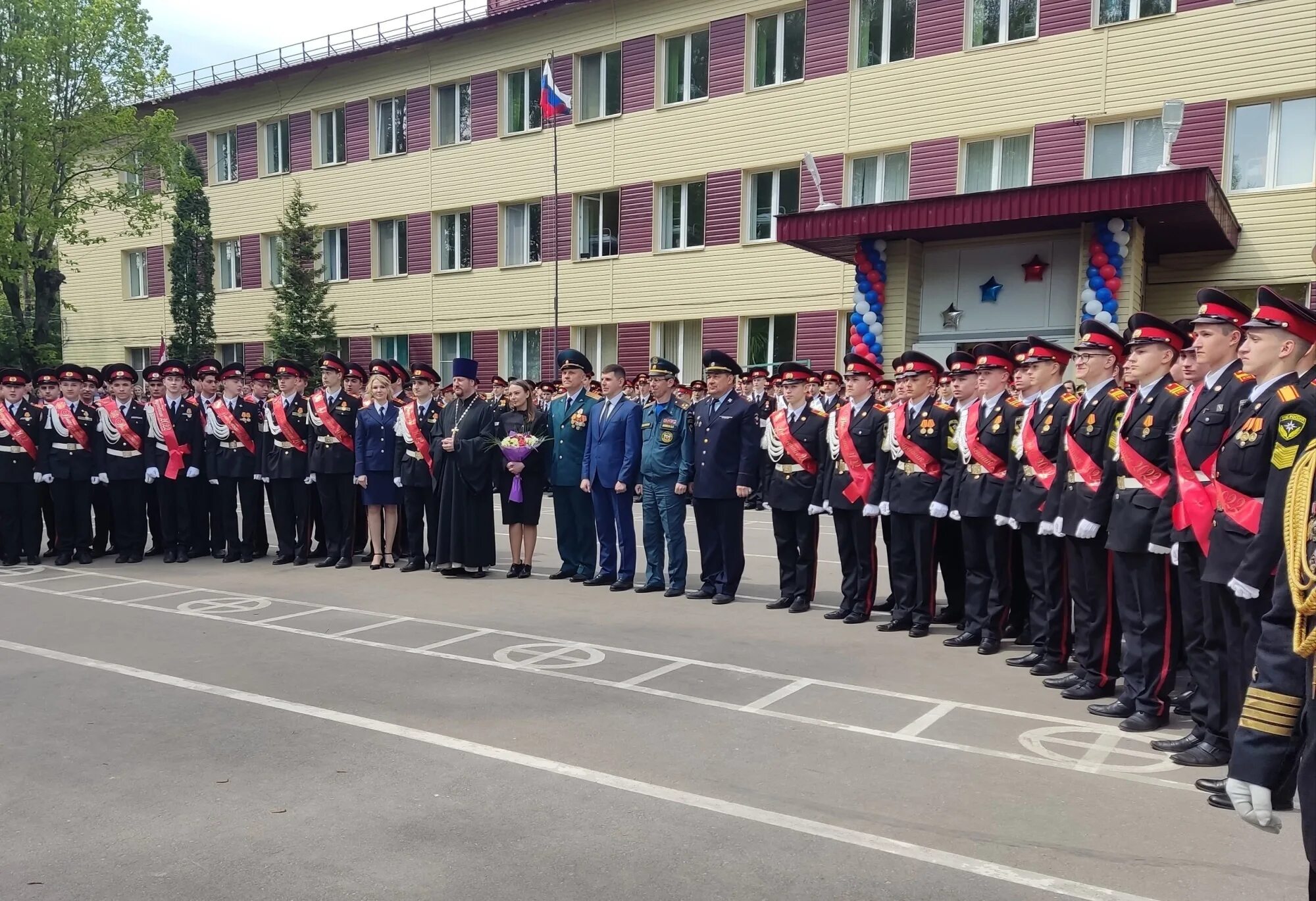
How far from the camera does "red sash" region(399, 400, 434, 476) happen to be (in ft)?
34.7

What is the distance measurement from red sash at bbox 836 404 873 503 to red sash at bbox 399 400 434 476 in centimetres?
446

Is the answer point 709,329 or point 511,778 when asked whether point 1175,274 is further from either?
point 511,778

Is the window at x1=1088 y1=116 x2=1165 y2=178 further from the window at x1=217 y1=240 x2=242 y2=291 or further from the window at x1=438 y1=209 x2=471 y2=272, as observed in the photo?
the window at x1=217 y1=240 x2=242 y2=291

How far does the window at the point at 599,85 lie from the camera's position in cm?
2350

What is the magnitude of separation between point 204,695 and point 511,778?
7.72 feet

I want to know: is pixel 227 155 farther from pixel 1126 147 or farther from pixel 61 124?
pixel 1126 147

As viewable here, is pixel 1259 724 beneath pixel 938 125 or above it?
beneath

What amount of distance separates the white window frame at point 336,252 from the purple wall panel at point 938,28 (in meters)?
16.2

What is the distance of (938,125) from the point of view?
19.0 meters

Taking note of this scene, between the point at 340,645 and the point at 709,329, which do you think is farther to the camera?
the point at 709,329

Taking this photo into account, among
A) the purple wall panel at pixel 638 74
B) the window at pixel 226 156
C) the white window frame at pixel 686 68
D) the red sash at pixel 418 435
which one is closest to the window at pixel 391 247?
the window at pixel 226 156

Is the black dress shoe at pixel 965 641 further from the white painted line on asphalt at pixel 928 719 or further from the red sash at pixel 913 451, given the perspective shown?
the white painted line on asphalt at pixel 928 719

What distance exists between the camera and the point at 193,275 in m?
30.8

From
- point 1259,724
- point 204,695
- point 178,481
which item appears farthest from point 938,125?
point 1259,724
